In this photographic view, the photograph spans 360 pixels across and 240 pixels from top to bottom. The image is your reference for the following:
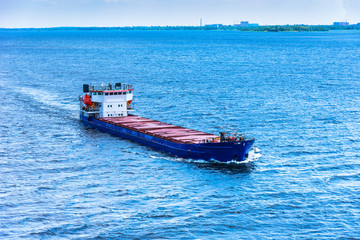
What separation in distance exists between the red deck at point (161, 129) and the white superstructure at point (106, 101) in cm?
233

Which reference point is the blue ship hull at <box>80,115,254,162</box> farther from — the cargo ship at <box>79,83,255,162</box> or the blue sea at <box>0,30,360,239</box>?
the blue sea at <box>0,30,360,239</box>

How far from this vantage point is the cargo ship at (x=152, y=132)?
66.4m

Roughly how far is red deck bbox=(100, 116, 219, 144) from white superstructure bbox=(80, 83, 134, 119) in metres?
2.33

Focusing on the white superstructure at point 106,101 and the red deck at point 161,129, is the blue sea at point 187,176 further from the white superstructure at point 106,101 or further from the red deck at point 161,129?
the white superstructure at point 106,101

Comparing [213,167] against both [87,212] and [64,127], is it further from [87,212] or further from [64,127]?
[64,127]

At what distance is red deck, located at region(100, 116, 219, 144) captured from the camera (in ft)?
240

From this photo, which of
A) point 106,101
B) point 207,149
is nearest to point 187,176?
point 207,149

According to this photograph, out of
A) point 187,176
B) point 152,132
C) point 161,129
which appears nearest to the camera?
point 187,176

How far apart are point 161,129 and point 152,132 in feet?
10.9

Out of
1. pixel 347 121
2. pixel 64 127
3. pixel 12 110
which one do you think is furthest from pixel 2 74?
pixel 347 121

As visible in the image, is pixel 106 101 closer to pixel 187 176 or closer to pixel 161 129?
pixel 161 129

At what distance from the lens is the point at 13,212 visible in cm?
5084

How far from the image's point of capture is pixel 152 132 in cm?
7812

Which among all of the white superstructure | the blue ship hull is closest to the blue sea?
the blue ship hull
